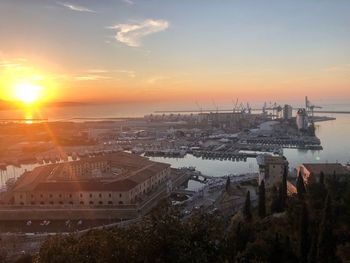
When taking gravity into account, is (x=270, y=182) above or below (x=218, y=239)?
below

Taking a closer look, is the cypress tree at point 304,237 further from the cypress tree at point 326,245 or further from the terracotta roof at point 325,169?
the terracotta roof at point 325,169

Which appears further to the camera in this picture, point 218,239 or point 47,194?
point 47,194

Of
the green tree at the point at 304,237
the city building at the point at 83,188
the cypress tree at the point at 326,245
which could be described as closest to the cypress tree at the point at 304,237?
the green tree at the point at 304,237

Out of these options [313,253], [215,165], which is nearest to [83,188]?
[313,253]

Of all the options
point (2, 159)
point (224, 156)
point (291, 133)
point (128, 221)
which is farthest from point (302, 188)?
point (291, 133)

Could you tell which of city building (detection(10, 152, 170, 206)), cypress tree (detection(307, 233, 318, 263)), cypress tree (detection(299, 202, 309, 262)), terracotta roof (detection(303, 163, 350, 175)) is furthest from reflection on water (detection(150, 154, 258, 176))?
cypress tree (detection(307, 233, 318, 263))

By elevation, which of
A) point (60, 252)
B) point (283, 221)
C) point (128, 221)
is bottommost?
point (128, 221)

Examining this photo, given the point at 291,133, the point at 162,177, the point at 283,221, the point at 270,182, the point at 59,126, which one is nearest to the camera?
the point at 283,221

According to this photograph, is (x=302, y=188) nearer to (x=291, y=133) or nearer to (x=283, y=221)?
(x=283, y=221)

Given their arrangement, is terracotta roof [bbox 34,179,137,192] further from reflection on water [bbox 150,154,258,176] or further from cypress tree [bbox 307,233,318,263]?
reflection on water [bbox 150,154,258,176]

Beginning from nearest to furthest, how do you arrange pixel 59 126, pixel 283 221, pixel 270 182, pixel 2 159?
pixel 283 221, pixel 270 182, pixel 2 159, pixel 59 126

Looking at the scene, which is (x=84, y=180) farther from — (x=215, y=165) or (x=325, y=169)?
(x=215, y=165)
